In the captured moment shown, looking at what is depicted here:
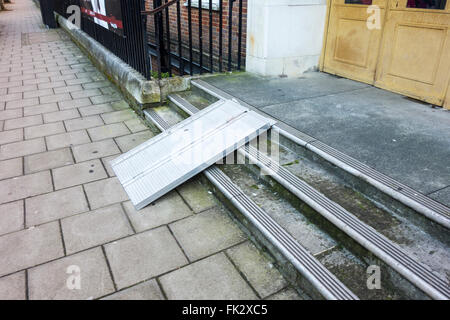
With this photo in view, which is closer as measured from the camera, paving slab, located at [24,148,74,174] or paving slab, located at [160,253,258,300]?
paving slab, located at [160,253,258,300]

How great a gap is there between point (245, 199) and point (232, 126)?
0.93 metres

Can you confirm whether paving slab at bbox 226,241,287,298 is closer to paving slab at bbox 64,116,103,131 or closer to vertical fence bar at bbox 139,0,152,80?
vertical fence bar at bbox 139,0,152,80

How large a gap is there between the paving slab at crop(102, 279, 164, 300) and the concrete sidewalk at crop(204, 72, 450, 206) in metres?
1.75

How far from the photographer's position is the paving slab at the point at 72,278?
2.11 meters

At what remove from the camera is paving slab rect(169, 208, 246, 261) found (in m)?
2.46

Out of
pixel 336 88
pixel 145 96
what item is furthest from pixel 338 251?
pixel 145 96

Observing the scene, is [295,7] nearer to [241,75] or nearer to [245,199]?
[241,75]

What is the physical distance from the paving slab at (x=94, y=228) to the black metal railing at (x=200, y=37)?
2.24 meters

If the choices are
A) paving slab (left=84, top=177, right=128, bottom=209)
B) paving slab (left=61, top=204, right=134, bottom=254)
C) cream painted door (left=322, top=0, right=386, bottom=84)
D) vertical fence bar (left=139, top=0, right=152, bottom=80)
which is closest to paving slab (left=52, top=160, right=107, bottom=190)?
paving slab (left=84, top=177, right=128, bottom=209)

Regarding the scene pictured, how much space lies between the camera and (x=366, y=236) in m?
2.07

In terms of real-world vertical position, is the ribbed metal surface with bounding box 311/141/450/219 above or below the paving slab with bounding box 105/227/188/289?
above

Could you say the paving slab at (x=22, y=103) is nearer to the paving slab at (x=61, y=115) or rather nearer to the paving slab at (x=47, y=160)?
the paving slab at (x=61, y=115)

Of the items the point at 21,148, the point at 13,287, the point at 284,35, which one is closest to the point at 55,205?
the point at 13,287

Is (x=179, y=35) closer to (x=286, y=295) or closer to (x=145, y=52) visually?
(x=145, y=52)
